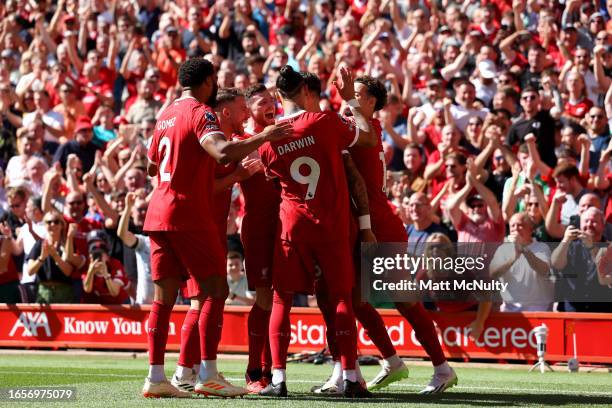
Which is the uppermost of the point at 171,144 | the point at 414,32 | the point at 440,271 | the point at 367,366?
the point at 414,32

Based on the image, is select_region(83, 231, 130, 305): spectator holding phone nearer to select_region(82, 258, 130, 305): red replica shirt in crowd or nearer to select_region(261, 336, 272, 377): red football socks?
select_region(82, 258, 130, 305): red replica shirt in crowd

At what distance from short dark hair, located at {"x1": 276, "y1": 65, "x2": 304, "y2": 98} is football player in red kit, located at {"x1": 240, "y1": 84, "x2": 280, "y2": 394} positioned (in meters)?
0.61

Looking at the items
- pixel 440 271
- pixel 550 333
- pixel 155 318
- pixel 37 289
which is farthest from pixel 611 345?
pixel 37 289

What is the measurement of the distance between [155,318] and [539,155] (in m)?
7.13

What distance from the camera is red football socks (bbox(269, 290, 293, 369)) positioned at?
30.1 feet

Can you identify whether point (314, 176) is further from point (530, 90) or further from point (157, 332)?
point (530, 90)

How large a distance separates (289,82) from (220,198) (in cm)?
125

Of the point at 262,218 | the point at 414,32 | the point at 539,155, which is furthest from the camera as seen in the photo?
the point at 414,32

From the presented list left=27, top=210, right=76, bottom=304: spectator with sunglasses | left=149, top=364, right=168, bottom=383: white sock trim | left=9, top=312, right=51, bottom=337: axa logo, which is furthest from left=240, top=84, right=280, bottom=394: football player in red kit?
left=9, top=312, right=51, bottom=337: axa logo

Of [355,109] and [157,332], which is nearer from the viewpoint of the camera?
[157,332]

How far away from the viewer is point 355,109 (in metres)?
9.62

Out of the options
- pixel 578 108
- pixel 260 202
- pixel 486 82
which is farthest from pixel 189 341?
pixel 486 82

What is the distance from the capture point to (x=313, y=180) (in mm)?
9164

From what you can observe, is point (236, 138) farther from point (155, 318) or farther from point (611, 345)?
point (611, 345)
